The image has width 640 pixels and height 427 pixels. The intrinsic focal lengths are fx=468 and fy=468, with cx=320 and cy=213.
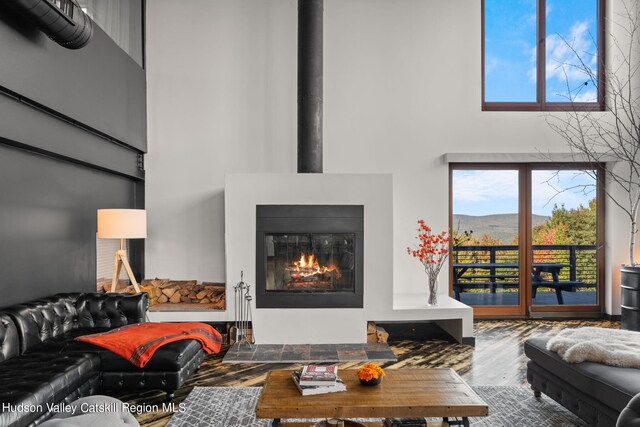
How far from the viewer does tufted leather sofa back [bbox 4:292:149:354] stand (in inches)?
123

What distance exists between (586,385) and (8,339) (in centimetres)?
343

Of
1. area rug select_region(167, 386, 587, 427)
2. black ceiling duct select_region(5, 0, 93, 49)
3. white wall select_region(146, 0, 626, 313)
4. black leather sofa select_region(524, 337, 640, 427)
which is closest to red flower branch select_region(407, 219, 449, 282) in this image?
white wall select_region(146, 0, 626, 313)

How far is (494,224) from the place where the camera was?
5.77 meters

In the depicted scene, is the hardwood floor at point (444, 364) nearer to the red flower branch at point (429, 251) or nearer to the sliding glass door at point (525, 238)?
the sliding glass door at point (525, 238)

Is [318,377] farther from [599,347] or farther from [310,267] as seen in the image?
[310,267]

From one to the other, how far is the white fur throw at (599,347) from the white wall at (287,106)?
101 inches

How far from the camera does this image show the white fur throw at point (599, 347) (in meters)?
2.60

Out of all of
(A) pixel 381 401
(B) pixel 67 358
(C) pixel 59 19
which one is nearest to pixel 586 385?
(A) pixel 381 401

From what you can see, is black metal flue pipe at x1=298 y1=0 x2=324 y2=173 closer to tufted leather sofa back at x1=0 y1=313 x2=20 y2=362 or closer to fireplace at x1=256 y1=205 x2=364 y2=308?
fireplace at x1=256 y1=205 x2=364 y2=308

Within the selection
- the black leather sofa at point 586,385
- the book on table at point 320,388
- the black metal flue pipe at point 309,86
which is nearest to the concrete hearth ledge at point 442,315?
the black leather sofa at point 586,385

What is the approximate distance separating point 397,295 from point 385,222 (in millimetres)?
1092

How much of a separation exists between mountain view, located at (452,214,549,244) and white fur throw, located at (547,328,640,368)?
266 centimetres

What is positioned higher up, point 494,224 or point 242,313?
point 494,224

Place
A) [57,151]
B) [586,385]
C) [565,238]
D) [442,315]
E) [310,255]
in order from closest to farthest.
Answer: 1. [586,385]
2. [57,151]
3. [442,315]
4. [310,255]
5. [565,238]
